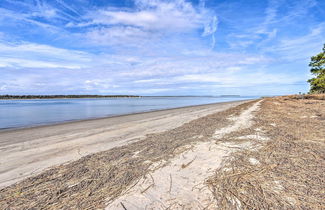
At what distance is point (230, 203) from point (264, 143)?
3.31 meters

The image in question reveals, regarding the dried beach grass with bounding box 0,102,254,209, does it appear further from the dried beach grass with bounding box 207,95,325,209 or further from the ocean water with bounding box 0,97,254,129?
the ocean water with bounding box 0,97,254,129

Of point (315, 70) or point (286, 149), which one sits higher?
point (315, 70)

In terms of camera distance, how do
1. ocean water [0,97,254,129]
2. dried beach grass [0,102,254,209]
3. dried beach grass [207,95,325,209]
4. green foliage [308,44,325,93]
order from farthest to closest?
green foliage [308,44,325,93]
ocean water [0,97,254,129]
dried beach grass [0,102,254,209]
dried beach grass [207,95,325,209]

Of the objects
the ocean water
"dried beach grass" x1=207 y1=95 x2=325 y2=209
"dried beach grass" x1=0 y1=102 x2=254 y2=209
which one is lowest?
the ocean water

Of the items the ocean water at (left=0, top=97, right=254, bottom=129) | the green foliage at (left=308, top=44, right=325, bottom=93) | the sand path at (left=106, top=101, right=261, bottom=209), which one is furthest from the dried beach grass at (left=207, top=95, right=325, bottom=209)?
the green foliage at (left=308, top=44, right=325, bottom=93)

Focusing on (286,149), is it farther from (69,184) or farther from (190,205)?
(69,184)

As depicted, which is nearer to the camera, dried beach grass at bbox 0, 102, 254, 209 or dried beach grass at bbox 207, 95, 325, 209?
dried beach grass at bbox 207, 95, 325, 209

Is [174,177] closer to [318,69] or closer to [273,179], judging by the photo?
[273,179]

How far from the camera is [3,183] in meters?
3.07

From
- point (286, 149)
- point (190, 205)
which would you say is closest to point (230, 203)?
point (190, 205)

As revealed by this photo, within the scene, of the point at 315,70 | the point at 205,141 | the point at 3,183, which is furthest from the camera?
the point at 315,70

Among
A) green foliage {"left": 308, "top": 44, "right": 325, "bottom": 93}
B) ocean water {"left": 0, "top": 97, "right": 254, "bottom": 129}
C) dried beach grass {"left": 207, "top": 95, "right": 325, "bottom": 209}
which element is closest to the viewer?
dried beach grass {"left": 207, "top": 95, "right": 325, "bottom": 209}

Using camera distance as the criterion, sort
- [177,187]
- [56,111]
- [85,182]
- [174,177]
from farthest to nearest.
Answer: [56,111] → [174,177] → [85,182] → [177,187]

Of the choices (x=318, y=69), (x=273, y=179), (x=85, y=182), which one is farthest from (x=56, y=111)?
(x=318, y=69)
